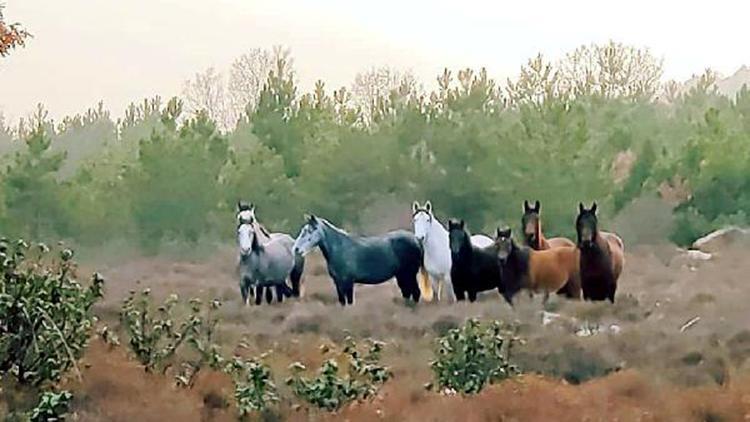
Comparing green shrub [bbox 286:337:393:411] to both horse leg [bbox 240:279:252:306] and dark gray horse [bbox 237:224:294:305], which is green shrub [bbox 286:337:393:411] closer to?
horse leg [bbox 240:279:252:306]

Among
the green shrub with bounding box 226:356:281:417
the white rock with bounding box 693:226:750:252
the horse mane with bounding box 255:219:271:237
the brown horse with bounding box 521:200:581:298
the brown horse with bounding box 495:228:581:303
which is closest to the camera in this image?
the green shrub with bounding box 226:356:281:417

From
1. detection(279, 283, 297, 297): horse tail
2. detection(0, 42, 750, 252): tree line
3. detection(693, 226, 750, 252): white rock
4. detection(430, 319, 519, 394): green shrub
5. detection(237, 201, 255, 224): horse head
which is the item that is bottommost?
detection(430, 319, 519, 394): green shrub

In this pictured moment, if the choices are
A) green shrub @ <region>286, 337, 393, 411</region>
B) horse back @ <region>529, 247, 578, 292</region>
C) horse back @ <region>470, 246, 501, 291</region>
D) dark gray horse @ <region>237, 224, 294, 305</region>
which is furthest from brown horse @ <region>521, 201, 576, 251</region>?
green shrub @ <region>286, 337, 393, 411</region>

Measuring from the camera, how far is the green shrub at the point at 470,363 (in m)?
6.56

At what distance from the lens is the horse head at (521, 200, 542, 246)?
32.1 ft

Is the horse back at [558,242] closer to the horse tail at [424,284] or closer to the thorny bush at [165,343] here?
the horse tail at [424,284]

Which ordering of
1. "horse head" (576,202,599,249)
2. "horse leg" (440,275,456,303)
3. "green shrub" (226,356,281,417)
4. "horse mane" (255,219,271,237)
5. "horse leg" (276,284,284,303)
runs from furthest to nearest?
"horse mane" (255,219,271,237)
"horse leg" (276,284,284,303)
"horse leg" (440,275,456,303)
"horse head" (576,202,599,249)
"green shrub" (226,356,281,417)

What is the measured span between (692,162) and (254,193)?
Result: 4029 millimetres

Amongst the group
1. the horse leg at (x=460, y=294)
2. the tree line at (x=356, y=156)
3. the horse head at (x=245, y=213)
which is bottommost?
the horse leg at (x=460, y=294)

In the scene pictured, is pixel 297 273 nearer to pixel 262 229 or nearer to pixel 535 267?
pixel 262 229

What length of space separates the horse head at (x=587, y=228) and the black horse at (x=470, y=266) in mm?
720

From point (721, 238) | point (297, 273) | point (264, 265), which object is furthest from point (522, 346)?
point (721, 238)

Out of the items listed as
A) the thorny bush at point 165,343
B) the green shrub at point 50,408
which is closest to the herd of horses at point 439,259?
the thorny bush at point 165,343

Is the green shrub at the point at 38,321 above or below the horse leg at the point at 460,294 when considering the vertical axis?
above
